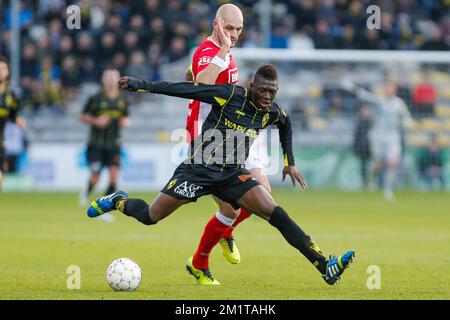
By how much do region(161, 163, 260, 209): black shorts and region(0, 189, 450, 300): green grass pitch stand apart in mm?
798

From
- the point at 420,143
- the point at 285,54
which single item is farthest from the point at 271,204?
the point at 420,143

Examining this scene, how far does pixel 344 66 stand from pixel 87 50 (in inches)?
248

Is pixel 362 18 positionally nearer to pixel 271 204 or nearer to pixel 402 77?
pixel 402 77

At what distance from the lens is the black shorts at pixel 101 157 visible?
1706 cm

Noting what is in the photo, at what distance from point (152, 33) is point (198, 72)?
16.4 meters

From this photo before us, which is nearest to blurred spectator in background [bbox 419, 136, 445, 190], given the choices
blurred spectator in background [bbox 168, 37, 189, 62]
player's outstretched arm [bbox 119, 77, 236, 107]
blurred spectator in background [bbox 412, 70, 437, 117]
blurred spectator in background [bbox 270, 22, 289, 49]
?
blurred spectator in background [bbox 412, 70, 437, 117]

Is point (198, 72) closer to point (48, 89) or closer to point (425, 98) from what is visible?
point (48, 89)

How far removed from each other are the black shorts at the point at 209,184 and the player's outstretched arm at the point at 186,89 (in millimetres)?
594

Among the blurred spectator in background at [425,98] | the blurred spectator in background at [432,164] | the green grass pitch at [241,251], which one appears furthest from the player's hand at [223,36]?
the blurred spectator in background at [425,98]

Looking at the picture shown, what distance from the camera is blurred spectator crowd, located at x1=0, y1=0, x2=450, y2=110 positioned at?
2447 cm

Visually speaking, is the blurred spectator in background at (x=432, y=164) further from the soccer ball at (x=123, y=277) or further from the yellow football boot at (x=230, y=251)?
the soccer ball at (x=123, y=277)

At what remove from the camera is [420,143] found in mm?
24156
